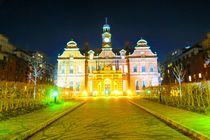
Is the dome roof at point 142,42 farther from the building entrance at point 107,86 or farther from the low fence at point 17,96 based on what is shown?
the low fence at point 17,96

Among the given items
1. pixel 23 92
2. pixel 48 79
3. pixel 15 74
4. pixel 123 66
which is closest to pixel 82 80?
pixel 123 66

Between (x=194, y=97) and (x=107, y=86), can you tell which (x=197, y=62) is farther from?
(x=194, y=97)

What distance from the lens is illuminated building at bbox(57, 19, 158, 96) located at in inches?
2640

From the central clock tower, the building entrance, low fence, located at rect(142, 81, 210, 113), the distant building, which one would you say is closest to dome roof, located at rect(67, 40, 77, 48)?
the central clock tower

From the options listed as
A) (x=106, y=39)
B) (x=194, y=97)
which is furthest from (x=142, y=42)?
(x=194, y=97)

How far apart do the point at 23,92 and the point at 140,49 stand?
180 feet

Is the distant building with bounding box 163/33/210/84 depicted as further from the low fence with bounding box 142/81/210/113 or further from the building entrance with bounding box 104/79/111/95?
the low fence with bounding box 142/81/210/113

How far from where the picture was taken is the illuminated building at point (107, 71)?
67.1 meters

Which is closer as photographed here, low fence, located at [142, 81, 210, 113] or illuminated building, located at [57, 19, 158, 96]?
low fence, located at [142, 81, 210, 113]

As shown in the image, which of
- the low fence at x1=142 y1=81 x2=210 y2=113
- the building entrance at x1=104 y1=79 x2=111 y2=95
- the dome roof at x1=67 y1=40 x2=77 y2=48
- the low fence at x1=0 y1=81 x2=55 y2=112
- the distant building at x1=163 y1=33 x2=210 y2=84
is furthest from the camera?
the dome roof at x1=67 y1=40 x2=77 y2=48

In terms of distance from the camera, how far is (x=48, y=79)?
311 ft

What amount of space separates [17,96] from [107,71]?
4932cm

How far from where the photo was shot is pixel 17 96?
18.1 m

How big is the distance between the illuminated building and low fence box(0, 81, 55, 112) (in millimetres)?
44230
